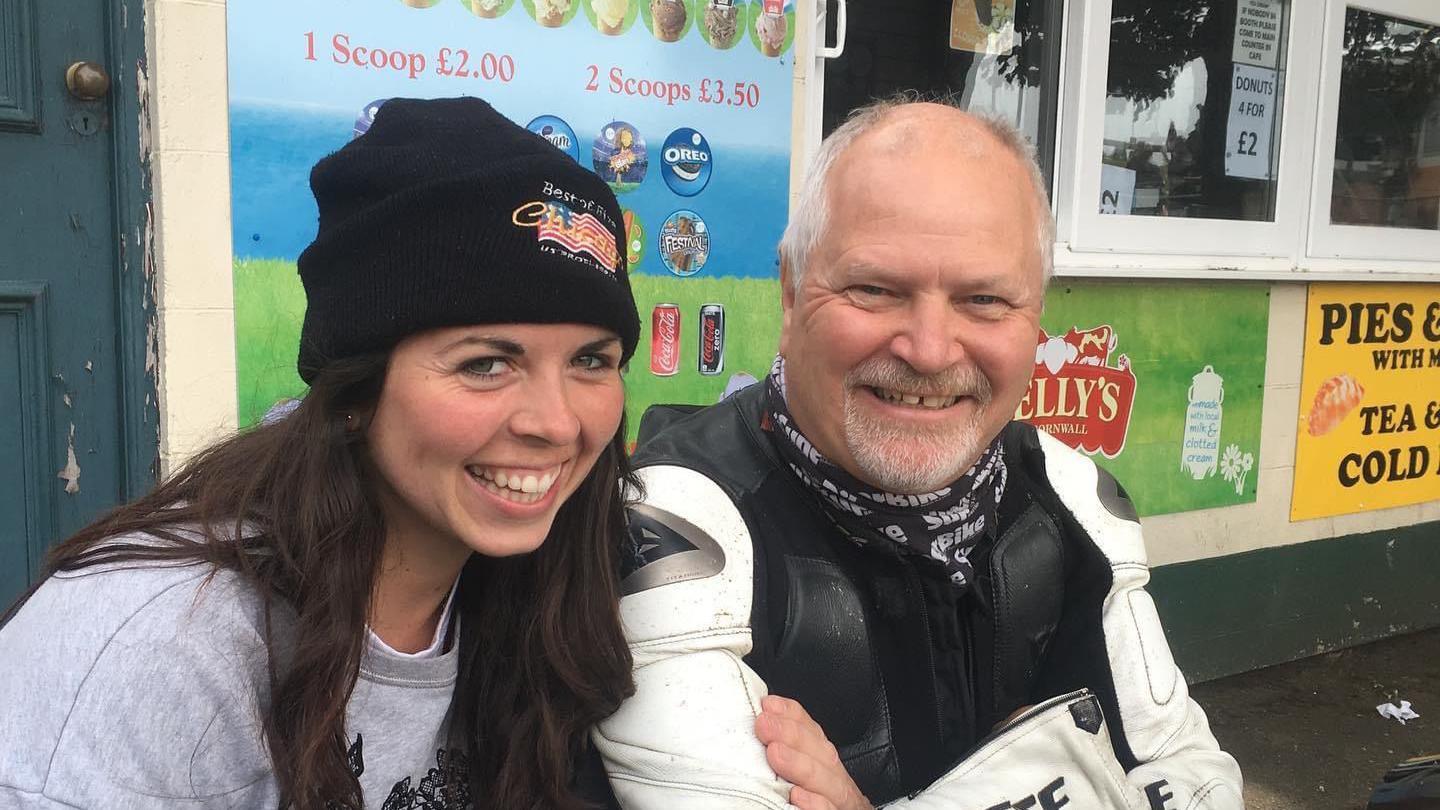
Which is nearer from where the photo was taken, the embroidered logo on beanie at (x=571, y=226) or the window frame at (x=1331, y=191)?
the embroidered logo on beanie at (x=571, y=226)

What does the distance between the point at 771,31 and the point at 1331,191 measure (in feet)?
8.80

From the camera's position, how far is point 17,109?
247 centimetres

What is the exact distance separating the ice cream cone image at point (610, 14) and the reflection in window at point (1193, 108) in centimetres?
193

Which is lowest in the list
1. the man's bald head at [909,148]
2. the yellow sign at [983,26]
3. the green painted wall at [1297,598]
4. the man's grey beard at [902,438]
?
the green painted wall at [1297,598]

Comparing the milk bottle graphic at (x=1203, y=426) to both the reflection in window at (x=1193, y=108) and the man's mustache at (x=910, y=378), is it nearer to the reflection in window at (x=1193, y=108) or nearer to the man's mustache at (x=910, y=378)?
the reflection in window at (x=1193, y=108)

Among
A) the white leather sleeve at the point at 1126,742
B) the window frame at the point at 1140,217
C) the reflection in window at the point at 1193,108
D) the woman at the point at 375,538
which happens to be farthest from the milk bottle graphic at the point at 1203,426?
the woman at the point at 375,538

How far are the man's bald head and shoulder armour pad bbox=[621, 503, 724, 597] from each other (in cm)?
47

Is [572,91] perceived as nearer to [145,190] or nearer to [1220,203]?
[145,190]

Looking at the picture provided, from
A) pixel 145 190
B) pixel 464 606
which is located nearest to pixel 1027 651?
pixel 464 606

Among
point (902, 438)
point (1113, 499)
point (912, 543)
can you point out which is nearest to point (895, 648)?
point (912, 543)

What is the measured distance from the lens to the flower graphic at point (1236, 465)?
434 cm

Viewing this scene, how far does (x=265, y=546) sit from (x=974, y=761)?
0.95 meters

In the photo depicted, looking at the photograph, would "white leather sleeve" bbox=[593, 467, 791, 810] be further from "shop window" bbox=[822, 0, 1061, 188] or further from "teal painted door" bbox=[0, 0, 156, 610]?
"shop window" bbox=[822, 0, 1061, 188]

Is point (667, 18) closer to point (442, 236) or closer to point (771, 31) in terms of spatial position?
point (771, 31)
